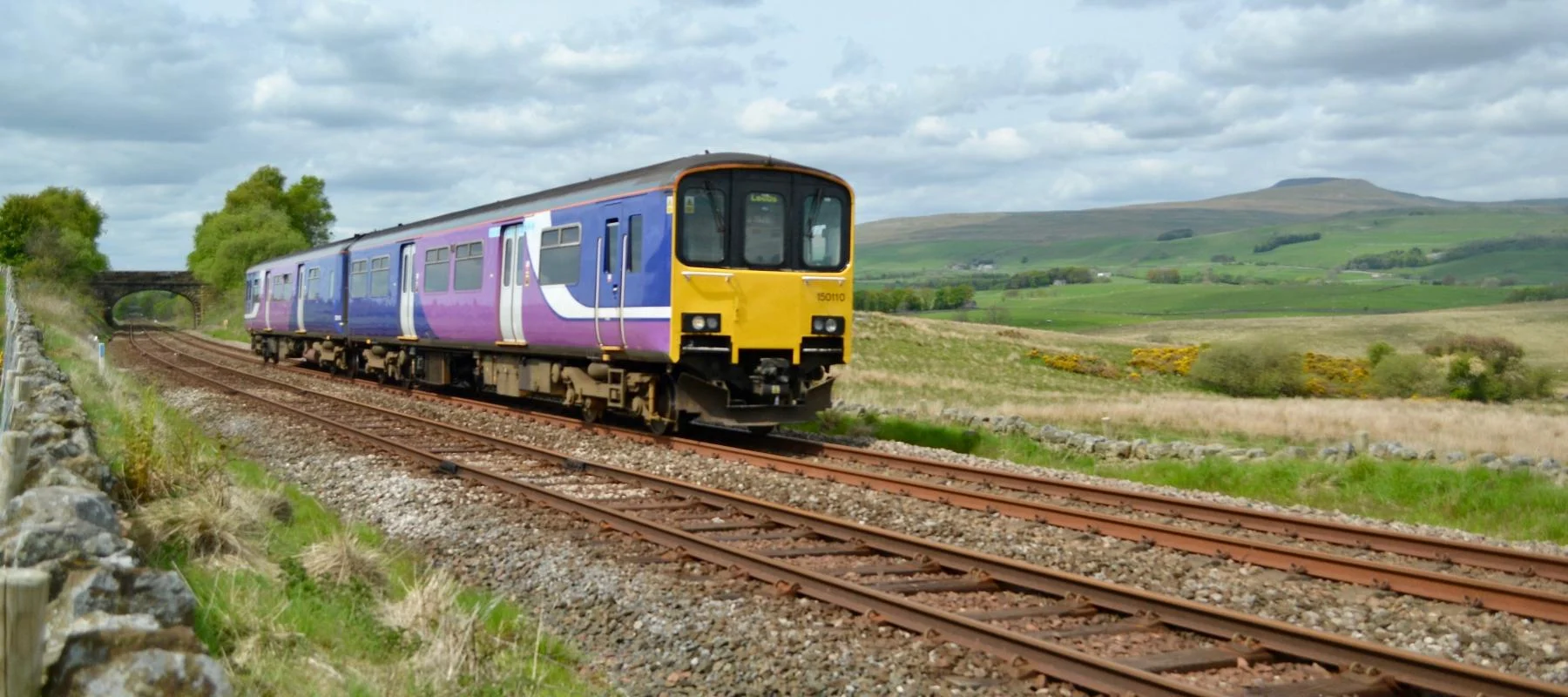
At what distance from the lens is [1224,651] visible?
5.89 m

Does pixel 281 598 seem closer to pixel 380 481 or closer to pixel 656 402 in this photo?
pixel 380 481

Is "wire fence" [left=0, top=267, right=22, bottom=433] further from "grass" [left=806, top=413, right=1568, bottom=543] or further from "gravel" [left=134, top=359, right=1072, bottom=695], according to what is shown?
"grass" [left=806, top=413, right=1568, bottom=543]

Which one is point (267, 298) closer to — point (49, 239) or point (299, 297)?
point (299, 297)

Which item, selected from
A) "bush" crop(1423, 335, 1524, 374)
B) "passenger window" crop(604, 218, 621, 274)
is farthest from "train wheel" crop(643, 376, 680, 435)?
"bush" crop(1423, 335, 1524, 374)

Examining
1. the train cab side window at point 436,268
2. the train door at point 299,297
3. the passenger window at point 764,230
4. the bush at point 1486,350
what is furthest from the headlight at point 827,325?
the bush at point 1486,350

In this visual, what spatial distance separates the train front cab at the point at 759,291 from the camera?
Answer: 13.6 meters

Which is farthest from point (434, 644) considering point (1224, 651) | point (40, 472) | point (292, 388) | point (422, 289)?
point (292, 388)

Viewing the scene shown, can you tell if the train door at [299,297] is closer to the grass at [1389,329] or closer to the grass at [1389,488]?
the grass at [1389,488]

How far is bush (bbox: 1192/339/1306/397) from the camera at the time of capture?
134ft

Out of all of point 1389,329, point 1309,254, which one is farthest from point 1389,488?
point 1309,254

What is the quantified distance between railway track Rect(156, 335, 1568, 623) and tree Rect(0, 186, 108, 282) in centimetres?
5958

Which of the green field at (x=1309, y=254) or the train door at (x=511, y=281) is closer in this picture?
the train door at (x=511, y=281)

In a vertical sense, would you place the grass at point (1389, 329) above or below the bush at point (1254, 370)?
above

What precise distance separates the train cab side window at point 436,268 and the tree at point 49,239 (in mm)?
49407
